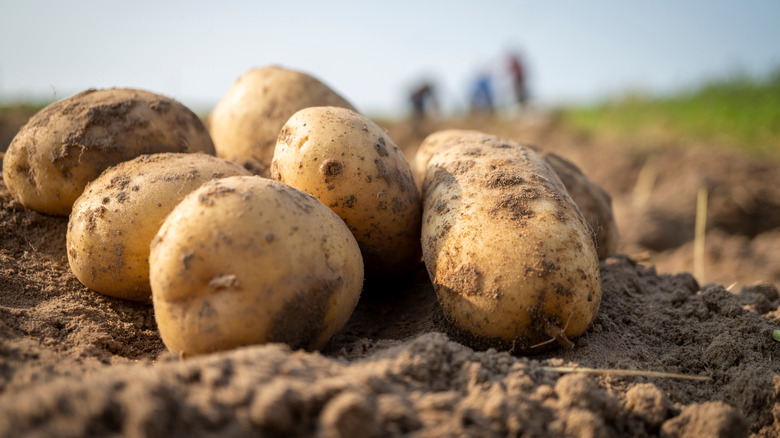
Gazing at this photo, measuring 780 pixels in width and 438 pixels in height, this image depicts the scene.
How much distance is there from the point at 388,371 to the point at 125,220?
1250 mm

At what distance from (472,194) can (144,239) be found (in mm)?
1340

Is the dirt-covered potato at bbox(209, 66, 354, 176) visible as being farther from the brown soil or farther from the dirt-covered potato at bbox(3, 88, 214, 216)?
the brown soil

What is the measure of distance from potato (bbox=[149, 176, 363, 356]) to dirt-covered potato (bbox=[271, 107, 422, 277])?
0.36 m

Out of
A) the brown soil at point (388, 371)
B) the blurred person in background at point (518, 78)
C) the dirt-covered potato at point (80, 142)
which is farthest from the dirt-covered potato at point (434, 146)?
the blurred person in background at point (518, 78)

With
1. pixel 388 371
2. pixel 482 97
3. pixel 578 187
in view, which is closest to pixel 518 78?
pixel 482 97

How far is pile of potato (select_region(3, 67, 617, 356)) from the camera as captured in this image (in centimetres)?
163

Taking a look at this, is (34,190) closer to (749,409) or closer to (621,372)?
(621,372)

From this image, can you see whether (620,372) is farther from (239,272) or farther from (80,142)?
(80,142)

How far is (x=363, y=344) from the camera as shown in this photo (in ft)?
6.43

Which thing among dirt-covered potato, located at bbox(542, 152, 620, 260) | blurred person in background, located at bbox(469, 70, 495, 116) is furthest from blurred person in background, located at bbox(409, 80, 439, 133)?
dirt-covered potato, located at bbox(542, 152, 620, 260)

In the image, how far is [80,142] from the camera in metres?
2.29

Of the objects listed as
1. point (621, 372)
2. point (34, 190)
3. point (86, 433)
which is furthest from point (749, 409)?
point (34, 190)

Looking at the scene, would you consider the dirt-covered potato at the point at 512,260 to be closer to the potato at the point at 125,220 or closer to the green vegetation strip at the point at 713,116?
the potato at the point at 125,220

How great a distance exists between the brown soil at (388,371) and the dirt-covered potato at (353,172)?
1.52 feet
